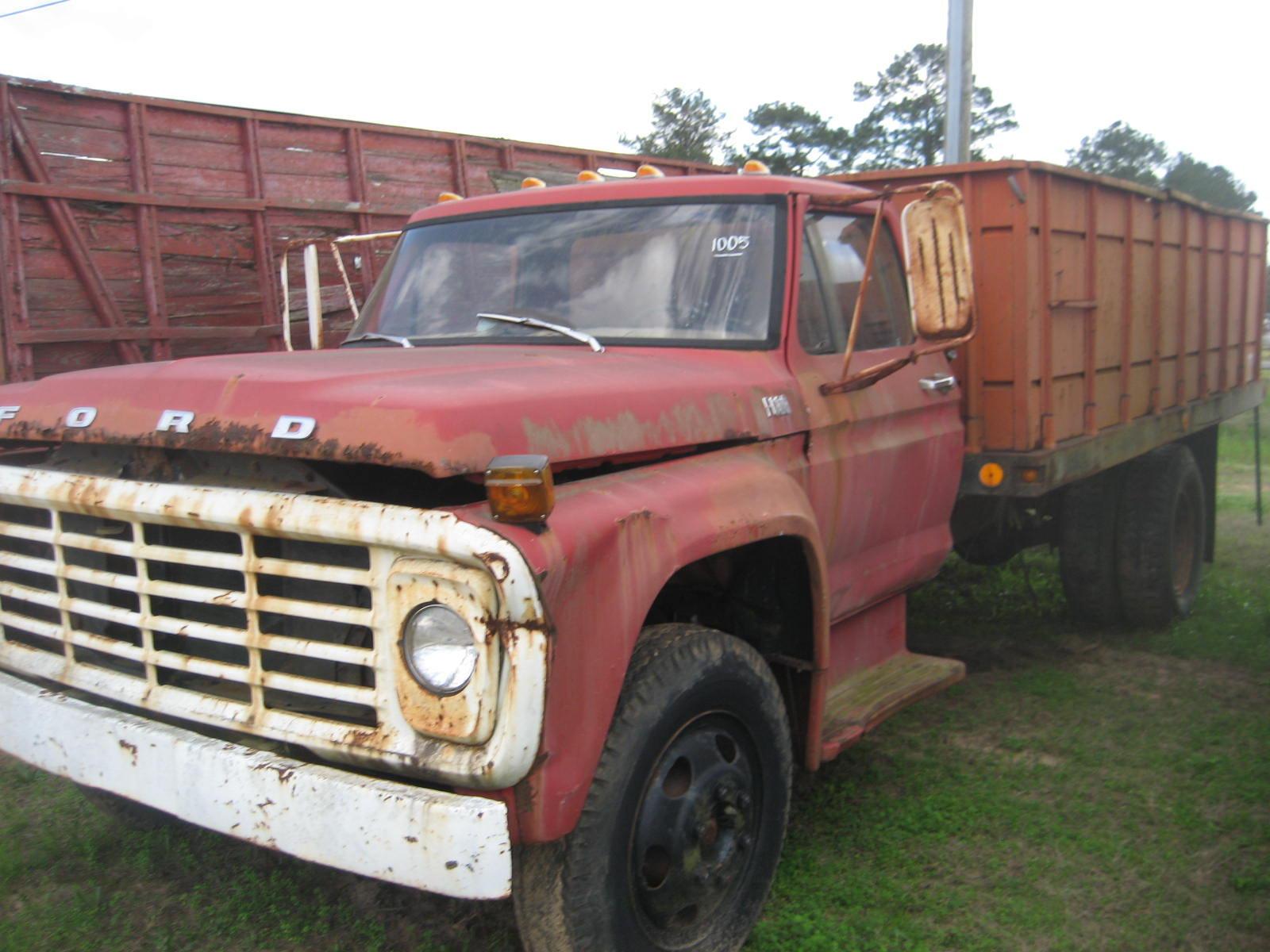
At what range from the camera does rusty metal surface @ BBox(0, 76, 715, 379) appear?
19.6ft

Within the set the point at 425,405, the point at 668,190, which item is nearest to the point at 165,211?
the point at 668,190

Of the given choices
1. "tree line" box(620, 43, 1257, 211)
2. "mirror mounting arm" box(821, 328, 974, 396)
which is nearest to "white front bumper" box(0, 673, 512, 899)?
"mirror mounting arm" box(821, 328, 974, 396)

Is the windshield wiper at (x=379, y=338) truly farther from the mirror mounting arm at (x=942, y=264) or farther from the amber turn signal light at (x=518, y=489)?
the amber turn signal light at (x=518, y=489)

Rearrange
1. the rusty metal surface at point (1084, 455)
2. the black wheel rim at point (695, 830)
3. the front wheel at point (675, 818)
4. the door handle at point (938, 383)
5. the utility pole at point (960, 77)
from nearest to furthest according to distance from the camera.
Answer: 1. the front wheel at point (675, 818)
2. the black wheel rim at point (695, 830)
3. the door handle at point (938, 383)
4. the rusty metal surface at point (1084, 455)
5. the utility pole at point (960, 77)

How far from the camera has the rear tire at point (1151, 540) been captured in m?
5.70

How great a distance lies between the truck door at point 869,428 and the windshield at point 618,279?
18 centimetres

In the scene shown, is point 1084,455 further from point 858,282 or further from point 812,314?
point 812,314

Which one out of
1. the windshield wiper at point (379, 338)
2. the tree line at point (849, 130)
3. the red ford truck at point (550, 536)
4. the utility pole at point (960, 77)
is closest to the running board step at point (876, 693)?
the red ford truck at point (550, 536)

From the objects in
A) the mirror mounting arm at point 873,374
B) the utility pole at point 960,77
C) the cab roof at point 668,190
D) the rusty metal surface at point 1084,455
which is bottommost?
the rusty metal surface at point 1084,455

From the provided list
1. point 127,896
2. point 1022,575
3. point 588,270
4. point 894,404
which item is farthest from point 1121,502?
point 127,896

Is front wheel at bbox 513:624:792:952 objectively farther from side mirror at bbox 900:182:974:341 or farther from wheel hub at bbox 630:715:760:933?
side mirror at bbox 900:182:974:341

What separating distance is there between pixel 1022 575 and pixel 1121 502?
4.53 ft

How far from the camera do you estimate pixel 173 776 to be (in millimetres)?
2502

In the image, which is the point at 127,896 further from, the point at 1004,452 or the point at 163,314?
the point at 163,314
